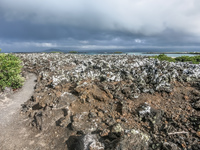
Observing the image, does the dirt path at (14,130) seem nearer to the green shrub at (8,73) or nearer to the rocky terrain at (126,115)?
the rocky terrain at (126,115)

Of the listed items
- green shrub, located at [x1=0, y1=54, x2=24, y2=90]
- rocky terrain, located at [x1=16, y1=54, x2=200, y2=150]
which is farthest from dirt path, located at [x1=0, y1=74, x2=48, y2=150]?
green shrub, located at [x1=0, y1=54, x2=24, y2=90]

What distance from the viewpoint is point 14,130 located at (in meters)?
7.16

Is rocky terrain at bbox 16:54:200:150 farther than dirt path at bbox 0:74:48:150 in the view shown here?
No

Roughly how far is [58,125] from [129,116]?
3.99 meters

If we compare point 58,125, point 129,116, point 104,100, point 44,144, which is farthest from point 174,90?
point 44,144

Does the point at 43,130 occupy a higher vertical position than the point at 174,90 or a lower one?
lower

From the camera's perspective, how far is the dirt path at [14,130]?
6.02m

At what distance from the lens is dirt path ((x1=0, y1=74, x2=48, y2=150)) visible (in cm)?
602

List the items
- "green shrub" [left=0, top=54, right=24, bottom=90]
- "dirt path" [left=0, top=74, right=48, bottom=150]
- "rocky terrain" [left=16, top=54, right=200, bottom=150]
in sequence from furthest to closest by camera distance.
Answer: "green shrub" [left=0, top=54, right=24, bottom=90] → "dirt path" [left=0, top=74, right=48, bottom=150] → "rocky terrain" [left=16, top=54, right=200, bottom=150]

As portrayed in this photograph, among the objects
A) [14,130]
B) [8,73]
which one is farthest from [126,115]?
[8,73]

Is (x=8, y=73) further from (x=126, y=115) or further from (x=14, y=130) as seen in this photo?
(x=126, y=115)

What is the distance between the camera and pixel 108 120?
632 cm

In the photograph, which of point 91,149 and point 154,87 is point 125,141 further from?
point 154,87

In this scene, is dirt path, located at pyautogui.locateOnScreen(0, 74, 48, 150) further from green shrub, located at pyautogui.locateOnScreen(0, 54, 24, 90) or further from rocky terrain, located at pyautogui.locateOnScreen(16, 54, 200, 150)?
green shrub, located at pyautogui.locateOnScreen(0, 54, 24, 90)
